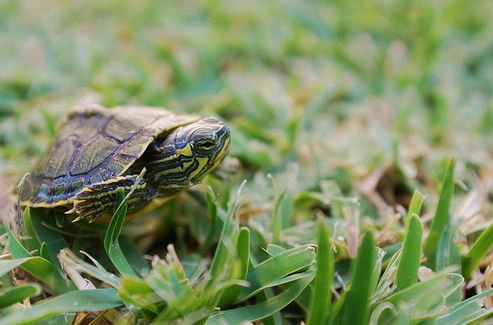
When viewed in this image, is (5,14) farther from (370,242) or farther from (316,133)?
(370,242)

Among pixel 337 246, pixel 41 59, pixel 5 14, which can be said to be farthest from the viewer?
pixel 5 14

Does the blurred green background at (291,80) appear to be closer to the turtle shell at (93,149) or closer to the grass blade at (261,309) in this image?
the turtle shell at (93,149)

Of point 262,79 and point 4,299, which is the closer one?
point 4,299

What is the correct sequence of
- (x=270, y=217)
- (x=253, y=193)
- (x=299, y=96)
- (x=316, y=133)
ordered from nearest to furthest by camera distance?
(x=270, y=217) < (x=253, y=193) < (x=316, y=133) < (x=299, y=96)

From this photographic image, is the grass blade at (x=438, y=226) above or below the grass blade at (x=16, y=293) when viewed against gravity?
below

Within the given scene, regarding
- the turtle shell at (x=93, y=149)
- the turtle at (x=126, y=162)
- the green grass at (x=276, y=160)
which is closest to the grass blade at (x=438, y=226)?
the green grass at (x=276, y=160)

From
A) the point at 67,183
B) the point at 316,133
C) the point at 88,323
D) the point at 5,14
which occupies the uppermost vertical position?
the point at 5,14

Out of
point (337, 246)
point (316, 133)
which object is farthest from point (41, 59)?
point (337, 246)

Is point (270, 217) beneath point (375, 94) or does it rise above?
beneath

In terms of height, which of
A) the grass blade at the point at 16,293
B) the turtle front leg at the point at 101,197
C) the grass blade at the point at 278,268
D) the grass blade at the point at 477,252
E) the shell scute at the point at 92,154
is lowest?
the grass blade at the point at 477,252
